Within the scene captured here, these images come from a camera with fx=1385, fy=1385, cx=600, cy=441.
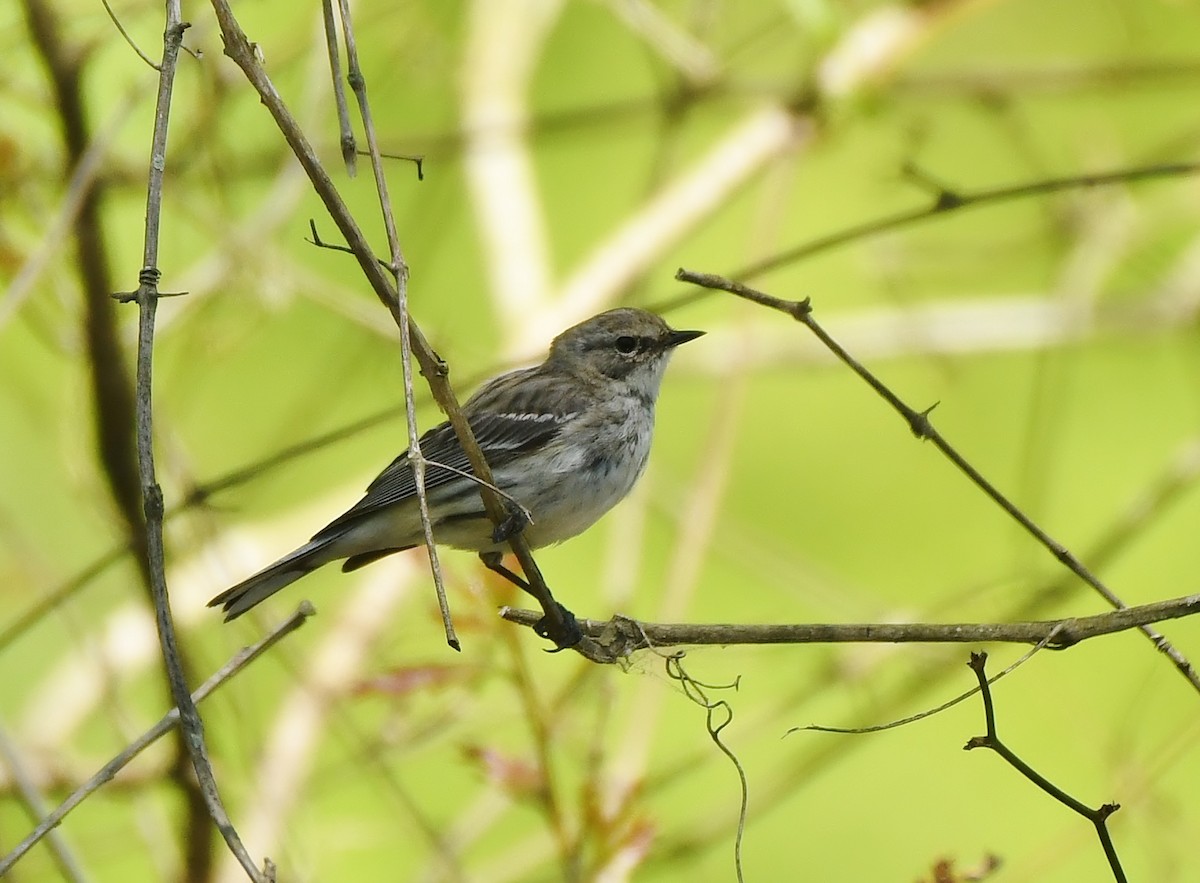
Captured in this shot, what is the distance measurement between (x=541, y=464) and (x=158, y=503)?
2.00m

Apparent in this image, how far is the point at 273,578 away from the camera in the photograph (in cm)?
349

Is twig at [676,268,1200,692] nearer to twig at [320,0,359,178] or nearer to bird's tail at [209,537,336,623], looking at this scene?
twig at [320,0,359,178]

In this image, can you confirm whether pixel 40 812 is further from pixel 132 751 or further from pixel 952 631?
pixel 952 631

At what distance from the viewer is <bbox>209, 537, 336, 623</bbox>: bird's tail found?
324 centimetres

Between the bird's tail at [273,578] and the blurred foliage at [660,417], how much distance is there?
26 cm

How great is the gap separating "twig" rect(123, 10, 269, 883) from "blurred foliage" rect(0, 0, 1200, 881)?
1334mm

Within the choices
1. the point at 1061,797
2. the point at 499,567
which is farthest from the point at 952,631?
the point at 499,567

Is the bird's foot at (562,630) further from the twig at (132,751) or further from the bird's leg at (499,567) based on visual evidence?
the twig at (132,751)

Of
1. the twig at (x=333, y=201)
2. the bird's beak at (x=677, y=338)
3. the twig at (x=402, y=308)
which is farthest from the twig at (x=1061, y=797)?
the bird's beak at (x=677, y=338)

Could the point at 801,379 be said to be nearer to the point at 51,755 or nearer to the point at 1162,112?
the point at 1162,112

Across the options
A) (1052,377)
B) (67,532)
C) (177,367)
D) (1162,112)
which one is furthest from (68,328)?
(1162,112)

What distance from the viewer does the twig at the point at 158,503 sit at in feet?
5.71

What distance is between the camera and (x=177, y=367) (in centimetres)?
457

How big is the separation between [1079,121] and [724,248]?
1695mm
